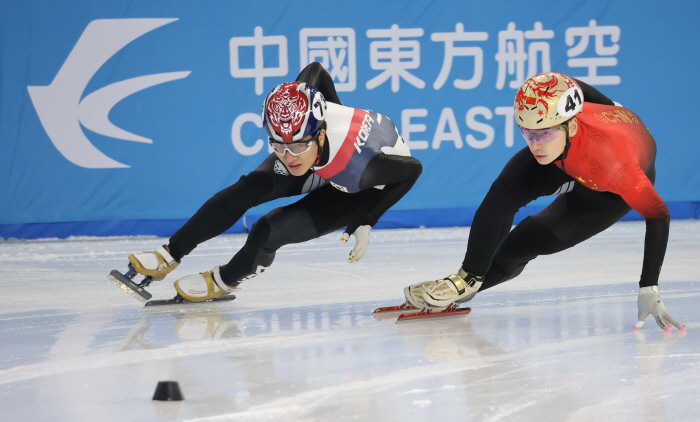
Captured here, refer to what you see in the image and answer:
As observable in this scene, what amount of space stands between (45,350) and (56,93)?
417 cm

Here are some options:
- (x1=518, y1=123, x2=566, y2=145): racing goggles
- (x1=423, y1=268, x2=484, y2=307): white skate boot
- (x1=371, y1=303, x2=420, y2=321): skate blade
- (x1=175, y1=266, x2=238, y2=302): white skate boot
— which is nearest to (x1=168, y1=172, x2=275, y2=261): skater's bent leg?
(x1=175, y1=266, x2=238, y2=302): white skate boot

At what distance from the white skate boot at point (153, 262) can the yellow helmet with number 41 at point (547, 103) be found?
1.50 metres

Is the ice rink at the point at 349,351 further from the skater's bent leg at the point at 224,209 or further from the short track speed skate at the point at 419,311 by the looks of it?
the skater's bent leg at the point at 224,209

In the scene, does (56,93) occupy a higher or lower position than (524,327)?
higher

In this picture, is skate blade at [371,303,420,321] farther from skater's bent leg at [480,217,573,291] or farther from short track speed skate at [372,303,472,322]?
skater's bent leg at [480,217,573,291]

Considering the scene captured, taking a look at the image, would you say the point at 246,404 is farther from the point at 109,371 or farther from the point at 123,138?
the point at 123,138

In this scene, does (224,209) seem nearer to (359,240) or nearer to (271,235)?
(271,235)

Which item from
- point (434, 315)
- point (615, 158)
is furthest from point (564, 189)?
point (434, 315)

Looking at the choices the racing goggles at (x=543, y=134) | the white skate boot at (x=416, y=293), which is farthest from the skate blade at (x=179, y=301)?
the racing goggles at (x=543, y=134)

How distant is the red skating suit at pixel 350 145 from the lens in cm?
273

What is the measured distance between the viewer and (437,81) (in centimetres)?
638

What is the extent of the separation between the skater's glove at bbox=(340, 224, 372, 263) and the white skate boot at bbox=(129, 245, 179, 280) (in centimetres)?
73

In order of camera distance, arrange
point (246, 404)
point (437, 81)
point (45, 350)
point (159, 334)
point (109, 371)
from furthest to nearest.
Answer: point (437, 81)
point (159, 334)
point (45, 350)
point (109, 371)
point (246, 404)

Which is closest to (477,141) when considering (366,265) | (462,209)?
(462,209)
